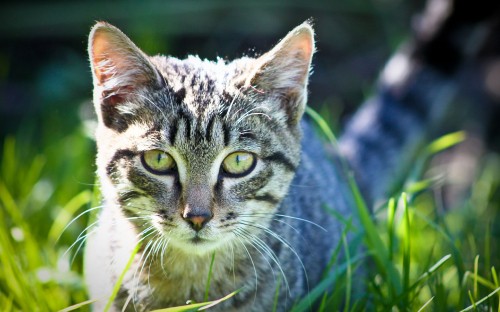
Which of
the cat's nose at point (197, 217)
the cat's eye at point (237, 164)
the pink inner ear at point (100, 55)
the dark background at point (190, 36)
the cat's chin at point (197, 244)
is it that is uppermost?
the dark background at point (190, 36)

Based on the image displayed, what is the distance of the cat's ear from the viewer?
87.5 inches

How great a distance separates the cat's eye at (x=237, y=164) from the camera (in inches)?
84.4

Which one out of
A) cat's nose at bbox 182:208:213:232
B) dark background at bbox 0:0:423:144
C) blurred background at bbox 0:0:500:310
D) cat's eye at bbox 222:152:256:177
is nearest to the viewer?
cat's nose at bbox 182:208:213:232

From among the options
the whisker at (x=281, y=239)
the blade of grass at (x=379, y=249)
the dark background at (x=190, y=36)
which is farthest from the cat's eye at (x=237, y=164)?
the dark background at (x=190, y=36)

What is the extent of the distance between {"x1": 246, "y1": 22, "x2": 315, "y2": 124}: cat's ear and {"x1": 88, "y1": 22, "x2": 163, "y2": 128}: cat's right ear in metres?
0.36

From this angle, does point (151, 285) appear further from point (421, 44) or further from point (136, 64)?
point (421, 44)

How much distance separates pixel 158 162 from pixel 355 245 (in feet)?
2.92

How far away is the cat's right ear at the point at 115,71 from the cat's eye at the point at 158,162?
19cm

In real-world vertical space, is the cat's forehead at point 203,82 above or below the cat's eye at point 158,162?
above

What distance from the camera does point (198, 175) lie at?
207 centimetres

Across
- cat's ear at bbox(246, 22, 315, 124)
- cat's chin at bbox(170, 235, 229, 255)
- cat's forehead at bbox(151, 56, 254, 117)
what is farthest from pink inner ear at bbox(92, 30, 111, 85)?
cat's chin at bbox(170, 235, 229, 255)

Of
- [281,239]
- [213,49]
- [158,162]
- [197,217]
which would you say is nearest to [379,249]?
[281,239]

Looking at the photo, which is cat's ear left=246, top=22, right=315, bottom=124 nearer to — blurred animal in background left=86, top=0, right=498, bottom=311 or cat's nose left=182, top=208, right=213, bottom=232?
blurred animal in background left=86, top=0, right=498, bottom=311

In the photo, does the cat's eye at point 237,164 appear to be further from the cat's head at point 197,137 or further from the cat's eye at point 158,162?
the cat's eye at point 158,162
